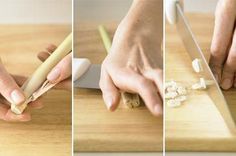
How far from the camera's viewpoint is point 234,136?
0.85m

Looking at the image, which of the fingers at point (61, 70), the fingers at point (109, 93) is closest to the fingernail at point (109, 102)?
the fingers at point (109, 93)

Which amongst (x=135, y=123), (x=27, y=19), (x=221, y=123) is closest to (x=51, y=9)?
(x=27, y=19)

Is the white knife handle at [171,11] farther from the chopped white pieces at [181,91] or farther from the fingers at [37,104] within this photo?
the fingers at [37,104]

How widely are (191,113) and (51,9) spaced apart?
37 centimetres

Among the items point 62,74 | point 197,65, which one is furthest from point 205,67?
point 62,74

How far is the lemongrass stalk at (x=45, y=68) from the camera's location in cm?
88

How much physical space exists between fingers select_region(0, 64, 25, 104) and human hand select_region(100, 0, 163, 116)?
156 millimetres

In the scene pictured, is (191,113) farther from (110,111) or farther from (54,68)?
(54,68)

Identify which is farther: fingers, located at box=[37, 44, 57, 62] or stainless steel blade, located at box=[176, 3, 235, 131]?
fingers, located at box=[37, 44, 57, 62]

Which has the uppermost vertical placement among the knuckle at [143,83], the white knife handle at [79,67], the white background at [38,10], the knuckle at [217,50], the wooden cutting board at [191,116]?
the white background at [38,10]

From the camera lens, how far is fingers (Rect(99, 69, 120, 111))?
2.76 feet

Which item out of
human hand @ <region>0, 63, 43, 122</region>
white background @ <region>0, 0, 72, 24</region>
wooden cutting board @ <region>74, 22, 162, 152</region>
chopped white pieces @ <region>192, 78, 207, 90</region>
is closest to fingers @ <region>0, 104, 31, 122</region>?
human hand @ <region>0, 63, 43, 122</region>

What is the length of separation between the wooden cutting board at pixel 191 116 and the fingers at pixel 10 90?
28 cm

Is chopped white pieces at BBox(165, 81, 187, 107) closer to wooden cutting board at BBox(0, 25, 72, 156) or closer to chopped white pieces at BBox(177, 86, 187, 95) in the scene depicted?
chopped white pieces at BBox(177, 86, 187, 95)
